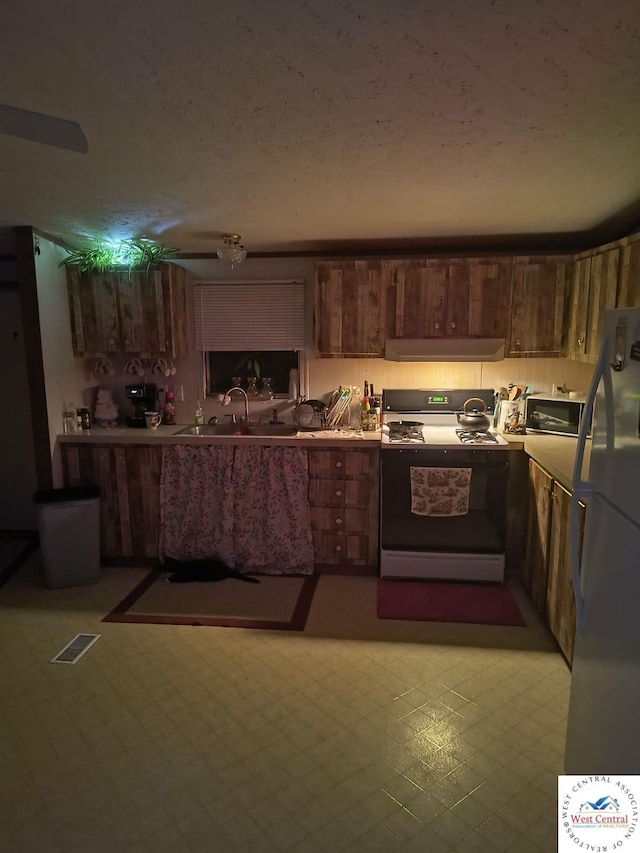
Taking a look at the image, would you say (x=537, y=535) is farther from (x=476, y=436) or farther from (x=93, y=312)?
(x=93, y=312)

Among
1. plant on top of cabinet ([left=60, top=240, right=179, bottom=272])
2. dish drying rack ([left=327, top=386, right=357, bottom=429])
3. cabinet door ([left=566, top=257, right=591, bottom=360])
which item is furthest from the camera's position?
dish drying rack ([left=327, top=386, right=357, bottom=429])

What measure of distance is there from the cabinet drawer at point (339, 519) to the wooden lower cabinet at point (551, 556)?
1.07 meters

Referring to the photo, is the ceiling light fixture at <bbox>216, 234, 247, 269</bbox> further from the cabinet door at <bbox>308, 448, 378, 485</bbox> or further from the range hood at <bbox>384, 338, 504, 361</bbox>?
the cabinet door at <bbox>308, 448, 378, 485</bbox>

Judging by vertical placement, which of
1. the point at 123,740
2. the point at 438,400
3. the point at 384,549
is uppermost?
the point at 438,400

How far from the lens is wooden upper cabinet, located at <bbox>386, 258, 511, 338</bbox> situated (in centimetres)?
354

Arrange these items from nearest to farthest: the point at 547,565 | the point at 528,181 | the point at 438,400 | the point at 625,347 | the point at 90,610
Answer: the point at 625,347 → the point at 528,181 → the point at 547,565 → the point at 90,610 → the point at 438,400

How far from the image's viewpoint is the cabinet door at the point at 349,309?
3648 mm

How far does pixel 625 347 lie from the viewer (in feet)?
4.85

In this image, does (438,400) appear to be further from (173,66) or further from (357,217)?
(173,66)

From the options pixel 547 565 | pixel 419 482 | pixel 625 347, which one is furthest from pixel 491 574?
pixel 625 347

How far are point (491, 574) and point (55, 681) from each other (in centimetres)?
256

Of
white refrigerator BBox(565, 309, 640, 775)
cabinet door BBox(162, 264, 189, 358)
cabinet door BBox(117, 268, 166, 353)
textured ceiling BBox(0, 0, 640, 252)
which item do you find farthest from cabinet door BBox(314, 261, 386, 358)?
white refrigerator BBox(565, 309, 640, 775)

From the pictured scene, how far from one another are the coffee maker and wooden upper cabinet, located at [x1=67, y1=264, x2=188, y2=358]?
1.07 feet

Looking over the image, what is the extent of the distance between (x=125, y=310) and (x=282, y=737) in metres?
3.04
